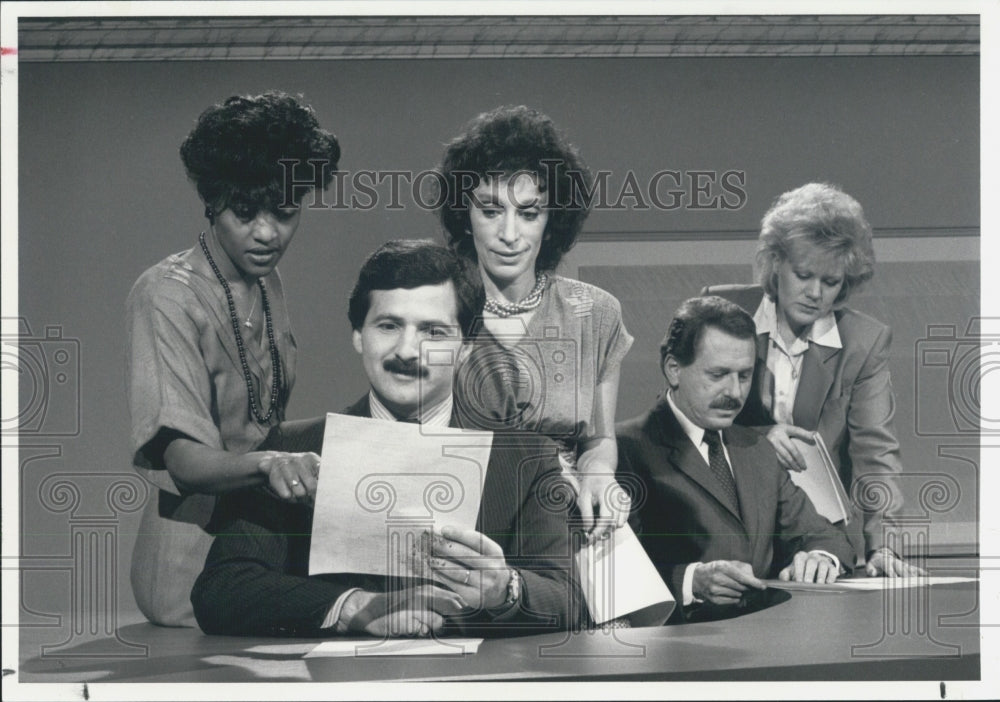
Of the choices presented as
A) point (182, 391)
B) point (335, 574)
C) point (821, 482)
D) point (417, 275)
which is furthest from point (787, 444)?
point (182, 391)

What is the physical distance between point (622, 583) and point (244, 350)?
5.16 feet

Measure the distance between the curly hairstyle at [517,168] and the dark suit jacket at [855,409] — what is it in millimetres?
653

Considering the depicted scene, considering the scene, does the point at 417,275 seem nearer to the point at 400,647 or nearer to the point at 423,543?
the point at 423,543

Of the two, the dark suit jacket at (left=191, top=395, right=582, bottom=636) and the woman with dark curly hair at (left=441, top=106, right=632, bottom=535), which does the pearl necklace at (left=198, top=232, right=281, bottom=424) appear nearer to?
the dark suit jacket at (left=191, top=395, right=582, bottom=636)

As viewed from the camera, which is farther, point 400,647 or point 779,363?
point 779,363

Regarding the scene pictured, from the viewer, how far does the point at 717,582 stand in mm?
4770

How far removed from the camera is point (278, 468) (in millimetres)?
4711

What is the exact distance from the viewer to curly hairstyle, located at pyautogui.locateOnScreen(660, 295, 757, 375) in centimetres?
483

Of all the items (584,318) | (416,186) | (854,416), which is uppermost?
(416,186)

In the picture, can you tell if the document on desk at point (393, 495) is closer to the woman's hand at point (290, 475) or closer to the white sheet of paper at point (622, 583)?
the woman's hand at point (290, 475)

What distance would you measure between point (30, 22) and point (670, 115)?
233 centimetres

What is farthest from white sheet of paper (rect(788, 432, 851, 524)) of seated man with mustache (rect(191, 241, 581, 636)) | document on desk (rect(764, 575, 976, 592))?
seated man with mustache (rect(191, 241, 581, 636))
